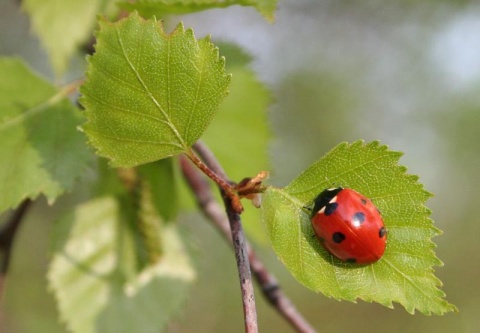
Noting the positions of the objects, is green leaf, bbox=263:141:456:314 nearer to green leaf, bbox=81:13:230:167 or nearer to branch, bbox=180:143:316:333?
green leaf, bbox=81:13:230:167

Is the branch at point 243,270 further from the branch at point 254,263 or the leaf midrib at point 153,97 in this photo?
the branch at point 254,263

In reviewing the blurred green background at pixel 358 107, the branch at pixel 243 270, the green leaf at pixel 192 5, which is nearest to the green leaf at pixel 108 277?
the green leaf at pixel 192 5

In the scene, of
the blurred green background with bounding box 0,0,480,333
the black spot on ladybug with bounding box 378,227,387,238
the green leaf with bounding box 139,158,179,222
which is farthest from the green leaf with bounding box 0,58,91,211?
the blurred green background with bounding box 0,0,480,333

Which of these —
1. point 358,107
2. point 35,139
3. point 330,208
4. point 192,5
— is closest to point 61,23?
point 35,139

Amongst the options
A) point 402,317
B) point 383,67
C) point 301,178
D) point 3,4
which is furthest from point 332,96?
point 301,178

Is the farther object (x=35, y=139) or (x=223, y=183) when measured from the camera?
(x=35, y=139)

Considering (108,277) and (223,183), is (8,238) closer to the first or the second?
(108,277)

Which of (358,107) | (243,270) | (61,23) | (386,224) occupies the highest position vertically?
(358,107)
